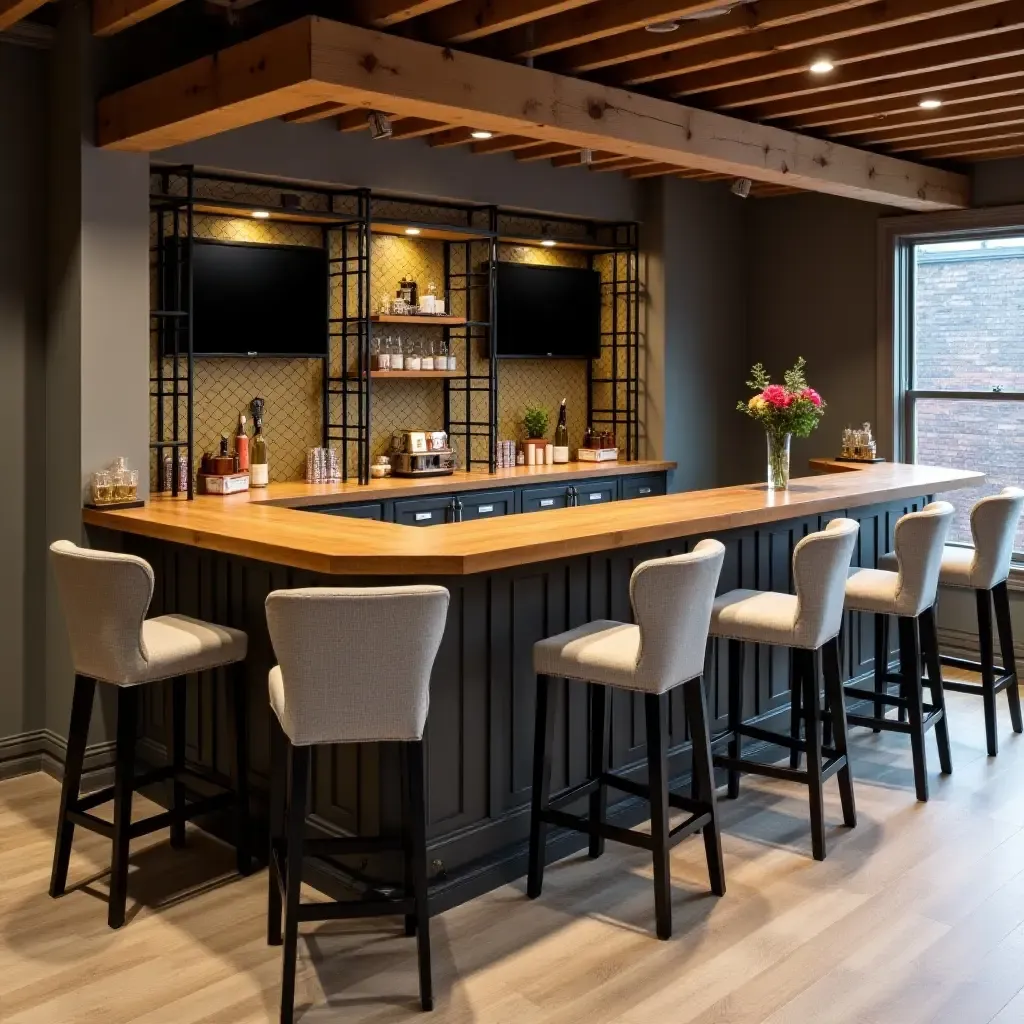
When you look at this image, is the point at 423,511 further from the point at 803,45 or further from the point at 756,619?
Answer: the point at 803,45

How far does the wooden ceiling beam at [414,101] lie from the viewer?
3684 millimetres

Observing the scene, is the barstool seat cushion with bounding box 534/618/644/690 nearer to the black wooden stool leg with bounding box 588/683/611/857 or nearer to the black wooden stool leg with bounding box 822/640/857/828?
the black wooden stool leg with bounding box 588/683/611/857

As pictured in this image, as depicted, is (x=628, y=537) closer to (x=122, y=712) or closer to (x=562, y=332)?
(x=122, y=712)

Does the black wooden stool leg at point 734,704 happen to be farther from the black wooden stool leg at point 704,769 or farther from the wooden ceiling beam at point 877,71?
the wooden ceiling beam at point 877,71

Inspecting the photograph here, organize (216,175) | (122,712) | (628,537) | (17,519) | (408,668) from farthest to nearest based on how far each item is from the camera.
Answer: (216,175) < (17,519) < (628,537) < (122,712) < (408,668)

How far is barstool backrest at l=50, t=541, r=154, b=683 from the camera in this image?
3.47 meters

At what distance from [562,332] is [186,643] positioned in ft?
13.3

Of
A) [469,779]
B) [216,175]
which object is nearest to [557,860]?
[469,779]

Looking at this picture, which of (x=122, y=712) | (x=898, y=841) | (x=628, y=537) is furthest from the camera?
(x=898, y=841)

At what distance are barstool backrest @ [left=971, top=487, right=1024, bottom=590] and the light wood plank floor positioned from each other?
1280mm

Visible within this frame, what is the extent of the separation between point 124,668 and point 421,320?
126 inches

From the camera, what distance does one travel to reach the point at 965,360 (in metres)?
6.93

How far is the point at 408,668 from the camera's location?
10.0 ft

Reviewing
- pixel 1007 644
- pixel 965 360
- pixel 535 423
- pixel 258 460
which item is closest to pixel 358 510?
pixel 258 460
